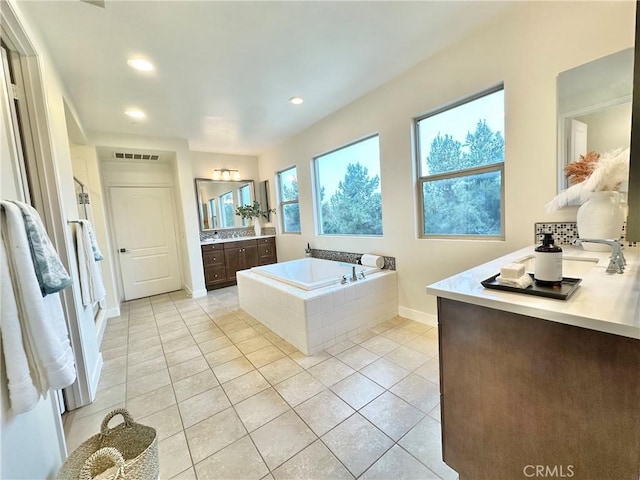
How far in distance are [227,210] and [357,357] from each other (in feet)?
13.2

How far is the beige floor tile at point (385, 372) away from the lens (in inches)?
75.6

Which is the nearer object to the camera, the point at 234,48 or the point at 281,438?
the point at 281,438

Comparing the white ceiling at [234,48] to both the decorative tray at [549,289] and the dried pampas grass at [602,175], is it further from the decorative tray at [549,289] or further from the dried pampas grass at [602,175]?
the decorative tray at [549,289]

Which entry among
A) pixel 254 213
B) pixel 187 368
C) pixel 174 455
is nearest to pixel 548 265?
pixel 174 455

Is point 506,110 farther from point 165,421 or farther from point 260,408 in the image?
point 165,421

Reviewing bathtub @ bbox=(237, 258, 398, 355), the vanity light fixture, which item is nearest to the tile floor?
bathtub @ bbox=(237, 258, 398, 355)

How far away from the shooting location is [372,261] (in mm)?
3119

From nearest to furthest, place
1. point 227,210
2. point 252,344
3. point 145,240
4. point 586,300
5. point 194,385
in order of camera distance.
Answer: point 586,300
point 194,385
point 252,344
point 145,240
point 227,210

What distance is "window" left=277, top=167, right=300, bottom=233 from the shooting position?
15.6ft

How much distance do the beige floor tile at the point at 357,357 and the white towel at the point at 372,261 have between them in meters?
1.02

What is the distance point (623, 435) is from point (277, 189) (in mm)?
4911

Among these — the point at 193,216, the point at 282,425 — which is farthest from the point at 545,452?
the point at 193,216

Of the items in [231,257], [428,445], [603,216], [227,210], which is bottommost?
[428,445]

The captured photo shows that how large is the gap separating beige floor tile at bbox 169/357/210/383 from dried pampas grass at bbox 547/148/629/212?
2.92 m
